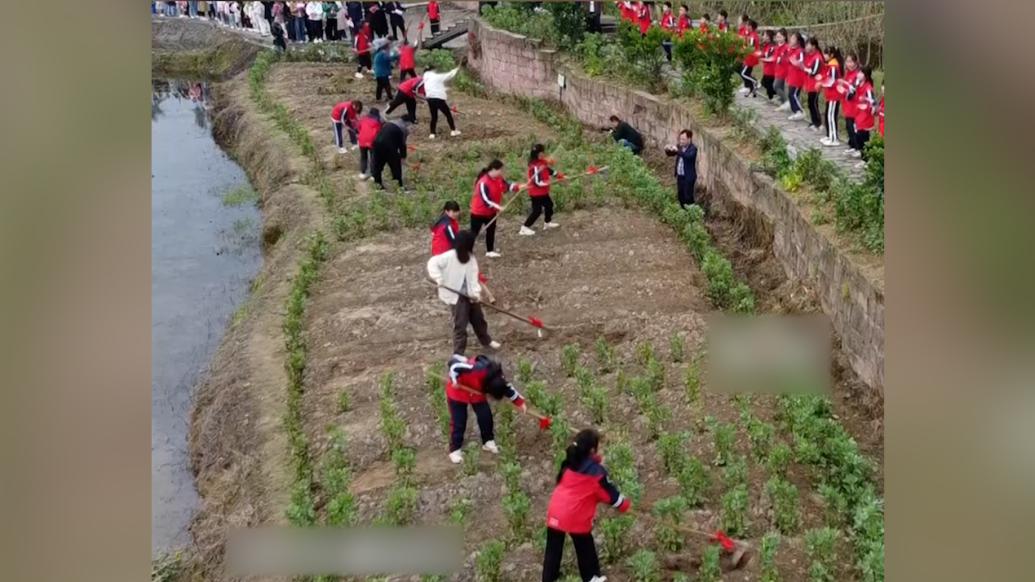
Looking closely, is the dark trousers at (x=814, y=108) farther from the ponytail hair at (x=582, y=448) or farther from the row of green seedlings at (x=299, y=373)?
the ponytail hair at (x=582, y=448)

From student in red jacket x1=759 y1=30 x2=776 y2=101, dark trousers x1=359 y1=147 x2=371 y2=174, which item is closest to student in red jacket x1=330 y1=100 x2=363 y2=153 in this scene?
dark trousers x1=359 y1=147 x2=371 y2=174

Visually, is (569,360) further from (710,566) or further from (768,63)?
(768,63)

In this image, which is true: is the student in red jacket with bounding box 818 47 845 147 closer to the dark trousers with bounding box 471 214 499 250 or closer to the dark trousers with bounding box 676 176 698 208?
the dark trousers with bounding box 676 176 698 208

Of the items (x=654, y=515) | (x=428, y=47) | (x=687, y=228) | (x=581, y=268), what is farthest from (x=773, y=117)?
(x=428, y=47)

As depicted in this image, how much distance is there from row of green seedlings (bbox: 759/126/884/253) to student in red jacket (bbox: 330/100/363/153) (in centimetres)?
610

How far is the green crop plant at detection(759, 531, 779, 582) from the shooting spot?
727cm

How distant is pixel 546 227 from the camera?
14.4m

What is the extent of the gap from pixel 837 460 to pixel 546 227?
6.46 metres

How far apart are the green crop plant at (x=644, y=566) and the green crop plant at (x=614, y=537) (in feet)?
0.77

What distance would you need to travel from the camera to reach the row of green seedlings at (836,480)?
7.50 meters

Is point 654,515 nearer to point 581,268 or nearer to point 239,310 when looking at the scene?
point 581,268

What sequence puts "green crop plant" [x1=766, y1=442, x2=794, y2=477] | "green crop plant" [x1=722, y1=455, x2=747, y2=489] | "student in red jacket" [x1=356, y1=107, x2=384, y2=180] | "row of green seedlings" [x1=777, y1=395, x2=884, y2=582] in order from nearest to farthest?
1. "row of green seedlings" [x1=777, y1=395, x2=884, y2=582]
2. "green crop plant" [x1=722, y1=455, x2=747, y2=489]
3. "green crop plant" [x1=766, y1=442, x2=794, y2=477]
4. "student in red jacket" [x1=356, y1=107, x2=384, y2=180]

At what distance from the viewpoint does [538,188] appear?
13570mm

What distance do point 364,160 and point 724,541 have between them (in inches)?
398
